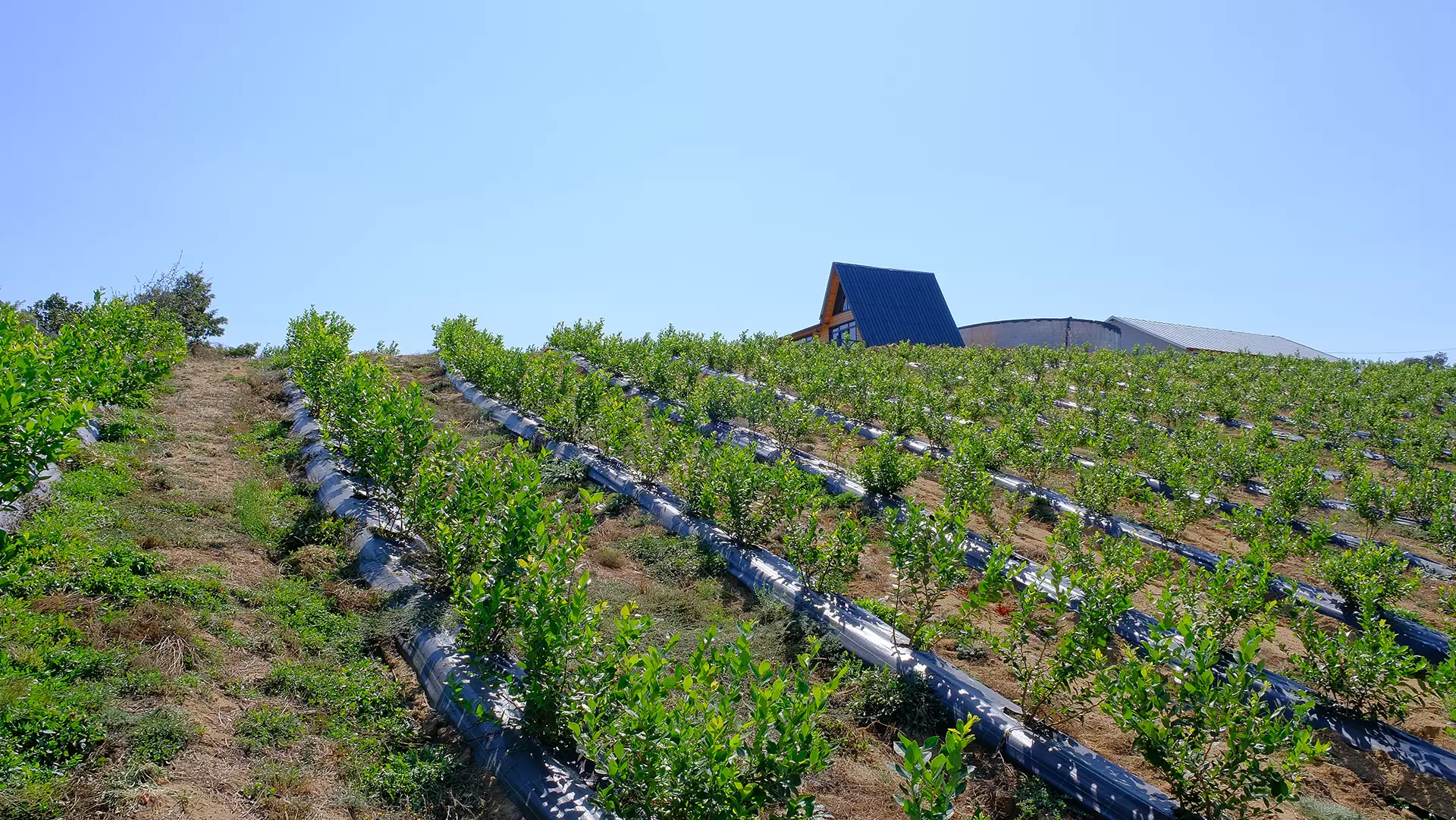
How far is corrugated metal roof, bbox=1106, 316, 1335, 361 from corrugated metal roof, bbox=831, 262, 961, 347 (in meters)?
8.65

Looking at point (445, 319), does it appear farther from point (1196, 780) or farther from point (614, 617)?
point (1196, 780)

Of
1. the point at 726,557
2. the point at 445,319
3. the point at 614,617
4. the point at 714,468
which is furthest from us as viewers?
the point at 445,319

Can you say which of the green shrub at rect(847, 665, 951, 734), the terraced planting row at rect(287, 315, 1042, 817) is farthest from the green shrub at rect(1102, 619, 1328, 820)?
the green shrub at rect(847, 665, 951, 734)

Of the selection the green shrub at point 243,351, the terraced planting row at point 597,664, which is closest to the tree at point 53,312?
the green shrub at point 243,351

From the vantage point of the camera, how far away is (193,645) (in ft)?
13.5

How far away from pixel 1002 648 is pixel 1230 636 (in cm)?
204

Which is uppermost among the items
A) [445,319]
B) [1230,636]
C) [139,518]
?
[445,319]

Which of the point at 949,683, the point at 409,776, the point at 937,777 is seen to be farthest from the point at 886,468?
the point at 409,776

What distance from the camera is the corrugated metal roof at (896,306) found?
2634 cm

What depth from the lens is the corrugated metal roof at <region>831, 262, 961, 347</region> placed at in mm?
26344

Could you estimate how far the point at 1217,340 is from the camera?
95.8 ft

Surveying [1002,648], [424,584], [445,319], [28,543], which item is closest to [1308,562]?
[1002,648]

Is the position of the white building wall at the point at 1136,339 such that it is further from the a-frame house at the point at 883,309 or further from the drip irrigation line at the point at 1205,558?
the drip irrigation line at the point at 1205,558

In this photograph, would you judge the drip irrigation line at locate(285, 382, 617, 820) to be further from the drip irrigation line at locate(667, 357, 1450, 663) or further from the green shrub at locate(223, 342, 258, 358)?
the green shrub at locate(223, 342, 258, 358)
